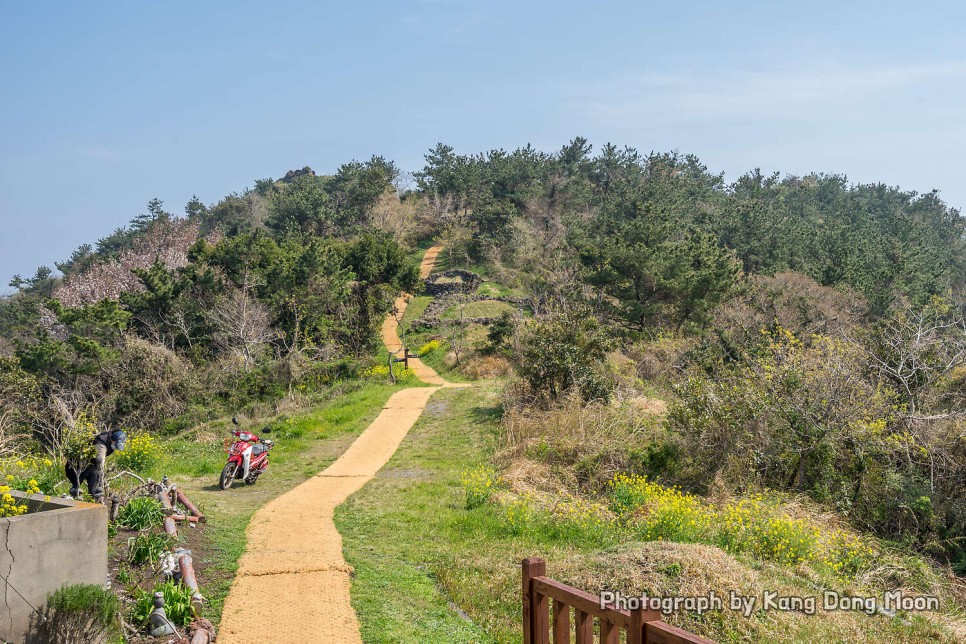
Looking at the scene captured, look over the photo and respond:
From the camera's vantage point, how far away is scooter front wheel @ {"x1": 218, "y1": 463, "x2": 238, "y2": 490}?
13.0 metres

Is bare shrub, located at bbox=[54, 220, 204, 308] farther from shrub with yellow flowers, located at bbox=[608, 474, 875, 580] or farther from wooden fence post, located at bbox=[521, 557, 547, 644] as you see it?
wooden fence post, located at bbox=[521, 557, 547, 644]

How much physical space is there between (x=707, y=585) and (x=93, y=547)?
5700 millimetres

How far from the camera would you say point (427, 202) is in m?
61.7

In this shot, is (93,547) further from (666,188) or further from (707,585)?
(666,188)

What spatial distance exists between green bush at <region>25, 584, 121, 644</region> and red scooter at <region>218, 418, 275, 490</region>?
7.22 m

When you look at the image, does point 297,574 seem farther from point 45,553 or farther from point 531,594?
point 531,594

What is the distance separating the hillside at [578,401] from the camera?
8.53 m

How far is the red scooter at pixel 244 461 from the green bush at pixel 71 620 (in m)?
7.22

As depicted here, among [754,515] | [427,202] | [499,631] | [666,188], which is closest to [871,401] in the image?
[754,515]

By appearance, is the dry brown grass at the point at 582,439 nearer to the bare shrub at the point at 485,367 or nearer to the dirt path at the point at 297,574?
the dirt path at the point at 297,574

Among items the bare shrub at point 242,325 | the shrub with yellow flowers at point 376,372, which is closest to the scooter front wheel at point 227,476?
the shrub with yellow flowers at point 376,372

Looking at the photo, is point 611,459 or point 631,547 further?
point 611,459

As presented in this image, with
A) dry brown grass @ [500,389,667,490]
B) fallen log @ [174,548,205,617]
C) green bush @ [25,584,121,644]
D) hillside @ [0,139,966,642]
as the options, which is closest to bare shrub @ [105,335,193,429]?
hillside @ [0,139,966,642]

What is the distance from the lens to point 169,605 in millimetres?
6504
